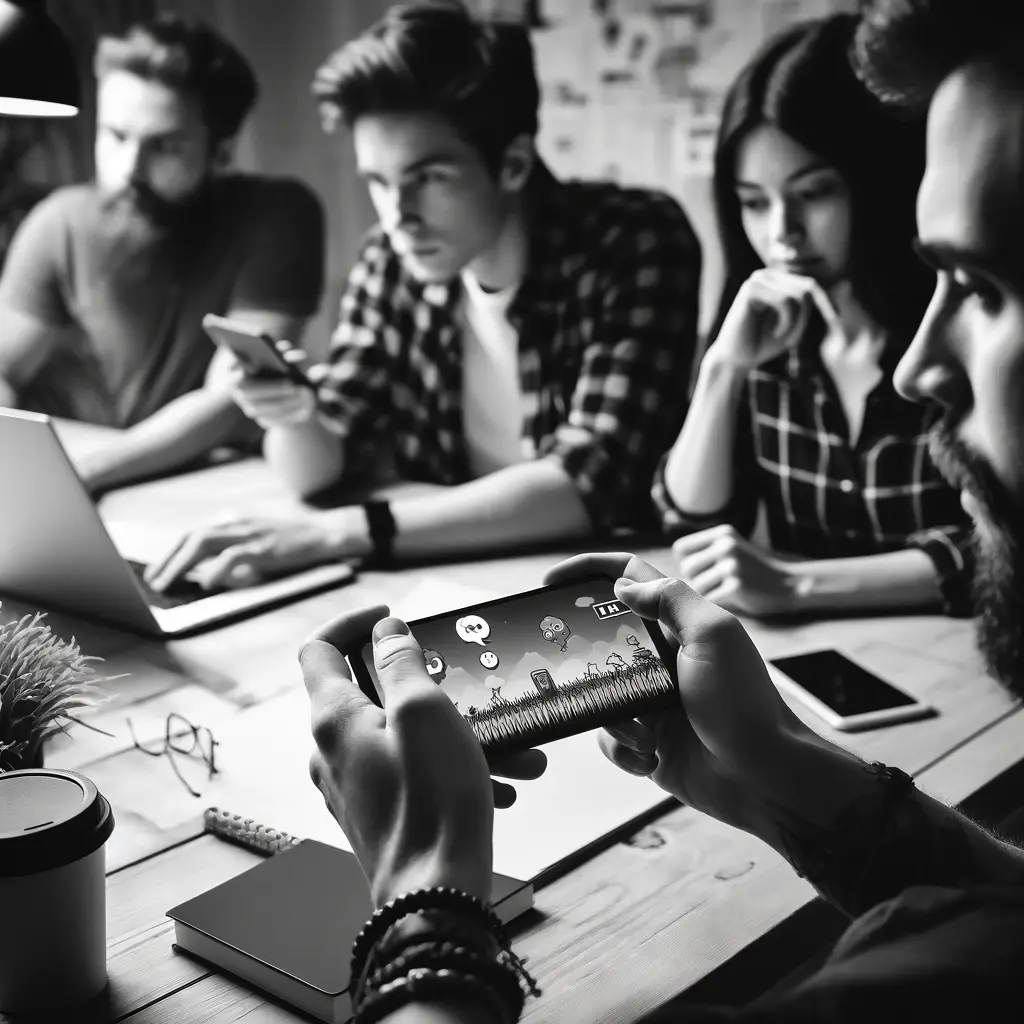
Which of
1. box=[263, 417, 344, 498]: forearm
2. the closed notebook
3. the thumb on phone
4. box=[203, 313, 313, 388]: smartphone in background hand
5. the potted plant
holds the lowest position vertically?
the closed notebook

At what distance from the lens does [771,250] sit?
1.61 metres

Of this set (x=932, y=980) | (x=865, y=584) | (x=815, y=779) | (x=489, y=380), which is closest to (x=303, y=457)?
(x=489, y=380)

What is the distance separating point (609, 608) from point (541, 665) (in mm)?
77

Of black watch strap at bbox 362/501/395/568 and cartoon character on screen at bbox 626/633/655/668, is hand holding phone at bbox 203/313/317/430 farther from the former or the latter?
cartoon character on screen at bbox 626/633/655/668

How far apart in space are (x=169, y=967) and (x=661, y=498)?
A: 3.59ft

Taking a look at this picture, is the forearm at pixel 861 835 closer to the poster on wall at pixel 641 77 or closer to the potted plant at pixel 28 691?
the potted plant at pixel 28 691

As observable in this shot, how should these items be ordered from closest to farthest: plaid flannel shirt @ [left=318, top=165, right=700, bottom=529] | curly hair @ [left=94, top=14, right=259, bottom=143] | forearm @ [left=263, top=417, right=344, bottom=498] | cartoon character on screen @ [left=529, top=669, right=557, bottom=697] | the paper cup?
the paper cup → cartoon character on screen @ [left=529, top=669, right=557, bottom=697] → plaid flannel shirt @ [left=318, top=165, right=700, bottom=529] → forearm @ [left=263, top=417, right=344, bottom=498] → curly hair @ [left=94, top=14, right=259, bottom=143]

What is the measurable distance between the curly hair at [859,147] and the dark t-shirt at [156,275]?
1.45m

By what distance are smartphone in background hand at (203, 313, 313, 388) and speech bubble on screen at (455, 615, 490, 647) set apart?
906 mm

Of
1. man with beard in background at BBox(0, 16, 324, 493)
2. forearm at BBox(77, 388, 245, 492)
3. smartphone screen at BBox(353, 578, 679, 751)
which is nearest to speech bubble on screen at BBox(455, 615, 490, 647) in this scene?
smartphone screen at BBox(353, 578, 679, 751)

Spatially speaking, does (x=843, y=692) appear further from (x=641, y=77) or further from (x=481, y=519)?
(x=641, y=77)

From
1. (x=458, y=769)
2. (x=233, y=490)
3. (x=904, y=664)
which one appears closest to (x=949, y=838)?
(x=458, y=769)

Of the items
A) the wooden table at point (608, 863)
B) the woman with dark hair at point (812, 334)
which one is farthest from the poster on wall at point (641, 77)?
the wooden table at point (608, 863)

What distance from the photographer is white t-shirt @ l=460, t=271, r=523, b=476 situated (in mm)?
1972
